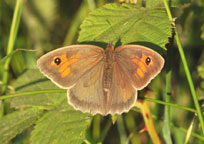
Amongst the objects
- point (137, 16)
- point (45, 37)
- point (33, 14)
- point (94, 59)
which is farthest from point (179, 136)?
point (33, 14)

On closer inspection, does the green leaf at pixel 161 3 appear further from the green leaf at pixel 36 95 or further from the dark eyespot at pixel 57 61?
the green leaf at pixel 36 95

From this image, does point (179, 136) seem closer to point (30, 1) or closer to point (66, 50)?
point (66, 50)

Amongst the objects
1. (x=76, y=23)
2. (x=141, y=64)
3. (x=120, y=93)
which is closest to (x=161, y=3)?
(x=141, y=64)

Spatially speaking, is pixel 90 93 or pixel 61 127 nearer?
pixel 61 127

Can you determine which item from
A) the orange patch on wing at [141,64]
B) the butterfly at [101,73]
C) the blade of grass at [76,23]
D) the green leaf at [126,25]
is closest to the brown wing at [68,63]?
the butterfly at [101,73]

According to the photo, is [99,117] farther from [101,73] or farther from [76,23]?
[76,23]

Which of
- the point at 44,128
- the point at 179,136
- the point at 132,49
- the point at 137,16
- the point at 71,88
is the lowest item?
the point at 179,136

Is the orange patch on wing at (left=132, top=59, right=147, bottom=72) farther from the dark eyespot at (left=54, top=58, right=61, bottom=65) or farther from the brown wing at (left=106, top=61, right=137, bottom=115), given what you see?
the dark eyespot at (left=54, top=58, right=61, bottom=65)

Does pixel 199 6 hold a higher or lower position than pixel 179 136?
higher

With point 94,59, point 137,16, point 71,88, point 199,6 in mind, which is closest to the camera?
point 137,16
